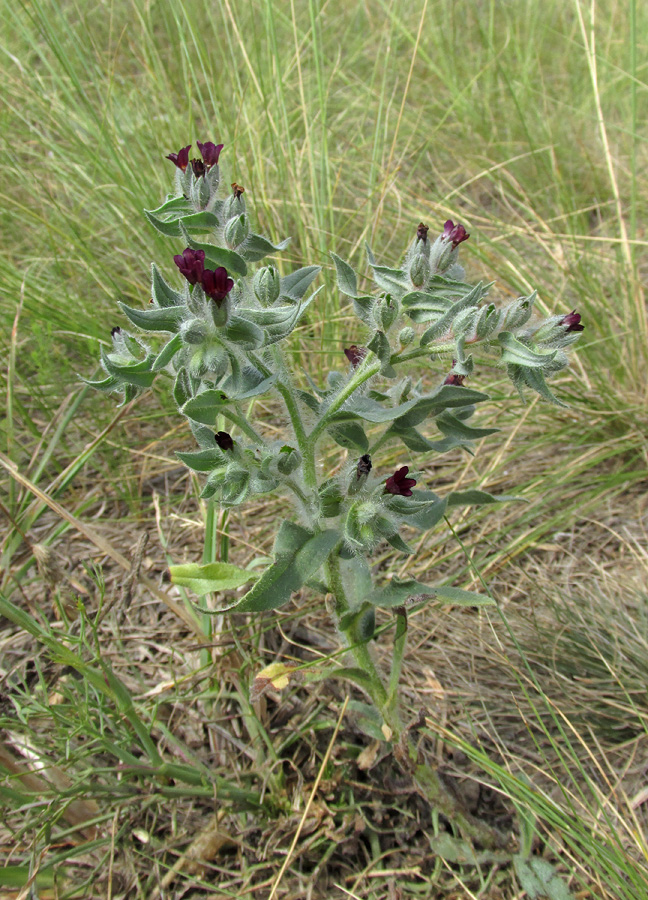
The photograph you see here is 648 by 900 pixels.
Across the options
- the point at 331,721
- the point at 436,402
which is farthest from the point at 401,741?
the point at 436,402

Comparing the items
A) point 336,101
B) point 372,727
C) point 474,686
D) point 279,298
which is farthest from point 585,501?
point 336,101

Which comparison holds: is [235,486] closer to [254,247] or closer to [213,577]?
[213,577]

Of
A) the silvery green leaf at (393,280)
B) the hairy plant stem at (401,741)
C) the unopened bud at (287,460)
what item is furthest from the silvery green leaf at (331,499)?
the silvery green leaf at (393,280)

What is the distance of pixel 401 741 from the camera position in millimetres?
1910

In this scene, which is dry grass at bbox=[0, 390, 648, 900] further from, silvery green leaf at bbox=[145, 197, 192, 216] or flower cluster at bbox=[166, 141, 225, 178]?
flower cluster at bbox=[166, 141, 225, 178]

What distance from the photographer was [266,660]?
7.91 feet

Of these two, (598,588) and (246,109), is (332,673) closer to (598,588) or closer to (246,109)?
(598,588)

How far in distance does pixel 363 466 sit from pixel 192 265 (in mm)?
603

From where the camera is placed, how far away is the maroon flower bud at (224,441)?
5.06ft

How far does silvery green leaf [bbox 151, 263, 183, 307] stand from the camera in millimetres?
1519

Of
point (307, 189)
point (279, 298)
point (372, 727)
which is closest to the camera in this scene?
point (279, 298)

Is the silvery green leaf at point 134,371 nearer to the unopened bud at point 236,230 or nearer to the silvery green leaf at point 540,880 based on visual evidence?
the unopened bud at point 236,230

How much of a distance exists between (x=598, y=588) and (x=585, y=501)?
1.68 ft

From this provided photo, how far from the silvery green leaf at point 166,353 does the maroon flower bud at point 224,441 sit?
8.1 inches
